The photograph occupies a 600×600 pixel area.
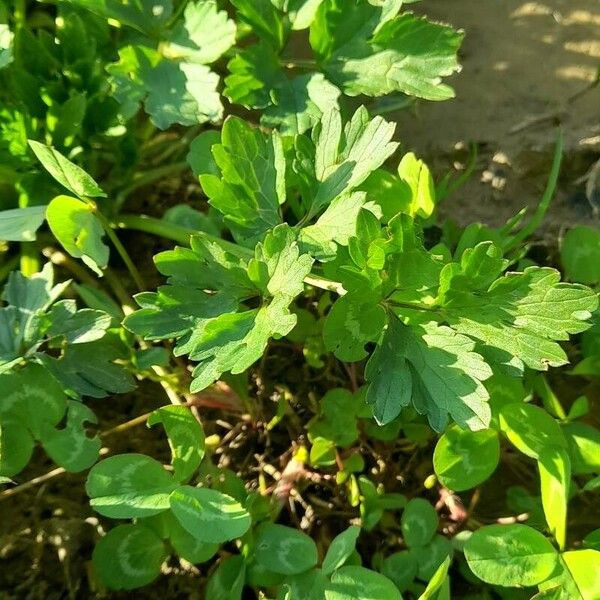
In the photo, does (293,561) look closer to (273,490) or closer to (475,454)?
(273,490)

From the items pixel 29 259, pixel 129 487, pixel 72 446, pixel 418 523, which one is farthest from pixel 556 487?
pixel 29 259

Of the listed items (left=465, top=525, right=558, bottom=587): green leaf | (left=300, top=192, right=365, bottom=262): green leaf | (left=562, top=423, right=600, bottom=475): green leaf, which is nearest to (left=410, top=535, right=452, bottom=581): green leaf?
(left=465, top=525, right=558, bottom=587): green leaf

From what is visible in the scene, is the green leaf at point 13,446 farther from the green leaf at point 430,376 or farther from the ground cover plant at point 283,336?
the green leaf at point 430,376

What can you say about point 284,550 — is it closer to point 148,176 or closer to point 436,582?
point 436,582

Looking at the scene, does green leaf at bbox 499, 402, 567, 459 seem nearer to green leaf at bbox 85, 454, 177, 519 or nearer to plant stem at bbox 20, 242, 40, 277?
green leaf at bbox 85, 454, 177, 519

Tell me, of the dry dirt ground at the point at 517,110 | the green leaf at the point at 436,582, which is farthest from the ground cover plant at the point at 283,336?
the dry dirt ground at the point at 517,110
